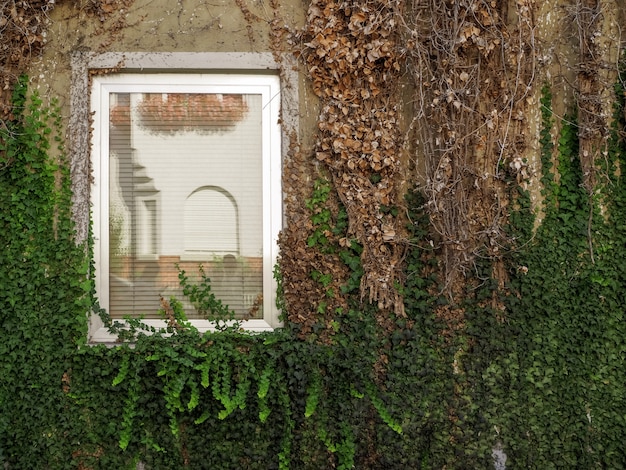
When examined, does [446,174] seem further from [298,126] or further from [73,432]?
[73,432]

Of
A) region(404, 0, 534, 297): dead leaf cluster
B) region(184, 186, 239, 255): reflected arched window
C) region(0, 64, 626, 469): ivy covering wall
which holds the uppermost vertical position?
region(404, 0, 534, 297): dead leaf cluster

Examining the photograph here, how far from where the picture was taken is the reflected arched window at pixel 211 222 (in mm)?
4977

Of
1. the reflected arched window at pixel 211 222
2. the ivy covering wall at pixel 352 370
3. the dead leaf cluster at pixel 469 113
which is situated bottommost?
the ivy covering wall at pixel 352 370

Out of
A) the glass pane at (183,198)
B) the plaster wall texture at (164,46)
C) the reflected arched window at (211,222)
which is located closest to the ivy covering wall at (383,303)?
the plaster wall texture at (164,46)

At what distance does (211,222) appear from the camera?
4.99 m

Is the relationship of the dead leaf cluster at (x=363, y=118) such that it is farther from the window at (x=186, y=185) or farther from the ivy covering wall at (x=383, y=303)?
the window at (x=186, y=185)

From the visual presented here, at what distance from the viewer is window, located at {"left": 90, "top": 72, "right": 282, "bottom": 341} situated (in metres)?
4.95

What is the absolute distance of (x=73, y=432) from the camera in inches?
186

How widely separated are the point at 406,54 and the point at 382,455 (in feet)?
9.39

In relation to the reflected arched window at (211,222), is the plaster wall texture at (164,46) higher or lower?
higher

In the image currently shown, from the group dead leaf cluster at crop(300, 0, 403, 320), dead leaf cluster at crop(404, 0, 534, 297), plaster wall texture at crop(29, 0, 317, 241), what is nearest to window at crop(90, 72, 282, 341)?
plaster wall texture at crop(29, 0, 317, 241)

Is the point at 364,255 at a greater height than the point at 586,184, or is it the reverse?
the point at 586,184

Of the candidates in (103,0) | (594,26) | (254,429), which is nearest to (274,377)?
(254,429)

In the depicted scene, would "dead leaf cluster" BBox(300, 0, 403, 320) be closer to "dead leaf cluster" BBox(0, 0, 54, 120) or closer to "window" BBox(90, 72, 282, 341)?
"window" BBox(90, 72, 282, 341)
